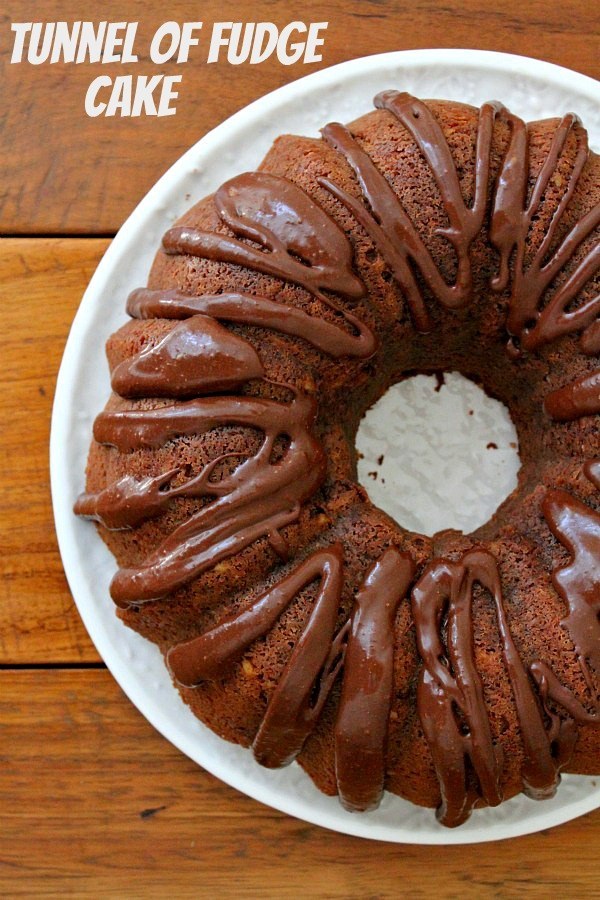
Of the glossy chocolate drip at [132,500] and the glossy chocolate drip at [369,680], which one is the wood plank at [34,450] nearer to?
the glossy chocolate drip at [132,500]

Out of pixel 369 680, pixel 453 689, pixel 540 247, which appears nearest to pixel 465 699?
pixel 453 689

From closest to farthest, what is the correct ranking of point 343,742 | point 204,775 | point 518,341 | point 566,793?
point 343,742 → point 518,341 → point 566,793 → point 204,775

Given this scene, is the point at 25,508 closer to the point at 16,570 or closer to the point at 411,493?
the point at 16,570

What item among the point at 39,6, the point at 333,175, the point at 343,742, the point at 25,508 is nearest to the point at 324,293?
the point at 333,175

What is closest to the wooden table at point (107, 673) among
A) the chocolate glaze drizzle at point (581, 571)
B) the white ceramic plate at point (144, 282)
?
the white ceramic plate at point (144, 282)

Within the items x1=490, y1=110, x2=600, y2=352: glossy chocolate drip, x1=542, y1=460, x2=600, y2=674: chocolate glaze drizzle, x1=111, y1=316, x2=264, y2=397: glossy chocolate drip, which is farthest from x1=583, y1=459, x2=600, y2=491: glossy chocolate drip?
x1=111, y1=316, x2=264, y2=397: glossy chocolate drip

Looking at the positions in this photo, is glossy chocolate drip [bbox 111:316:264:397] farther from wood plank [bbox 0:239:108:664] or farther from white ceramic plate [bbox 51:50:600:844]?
wood plank [bbox 0:239:108:664]
